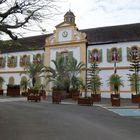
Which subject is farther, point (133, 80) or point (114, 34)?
point (114, 34)

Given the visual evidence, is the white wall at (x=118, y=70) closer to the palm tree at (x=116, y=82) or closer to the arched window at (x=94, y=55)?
the arched window at (x=94, y=55)

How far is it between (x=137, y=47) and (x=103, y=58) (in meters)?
4.58

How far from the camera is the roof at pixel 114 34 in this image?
36562 millimetres

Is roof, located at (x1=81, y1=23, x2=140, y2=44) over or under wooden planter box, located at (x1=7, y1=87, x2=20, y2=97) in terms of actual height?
over

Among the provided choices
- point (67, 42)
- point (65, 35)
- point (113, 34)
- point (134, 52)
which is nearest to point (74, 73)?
point (67, 42)

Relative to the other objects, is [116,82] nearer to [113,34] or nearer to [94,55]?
[94,55]

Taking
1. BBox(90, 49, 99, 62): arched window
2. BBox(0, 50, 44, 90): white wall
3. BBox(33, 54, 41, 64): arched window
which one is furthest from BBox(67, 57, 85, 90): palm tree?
BBox(0, 50, 44, 90): white wall

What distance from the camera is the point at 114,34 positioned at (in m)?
38.5

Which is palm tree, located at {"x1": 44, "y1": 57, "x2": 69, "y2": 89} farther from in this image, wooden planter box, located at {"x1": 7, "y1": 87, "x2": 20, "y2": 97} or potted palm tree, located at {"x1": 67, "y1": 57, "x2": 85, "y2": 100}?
wooden planter box, located at {"x1": 7, "y1": 87, "x2": 20, "y2": 97}

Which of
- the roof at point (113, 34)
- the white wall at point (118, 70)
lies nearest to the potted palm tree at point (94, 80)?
the white wall at point (118, 70)

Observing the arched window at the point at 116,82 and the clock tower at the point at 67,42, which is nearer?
the arched window at the point at 116,82

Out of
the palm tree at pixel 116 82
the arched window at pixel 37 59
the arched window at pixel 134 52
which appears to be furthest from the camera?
the arched window at pixel 37 59

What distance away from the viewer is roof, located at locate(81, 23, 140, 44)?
36.6 metres

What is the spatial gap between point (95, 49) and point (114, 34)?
3.37 metres
